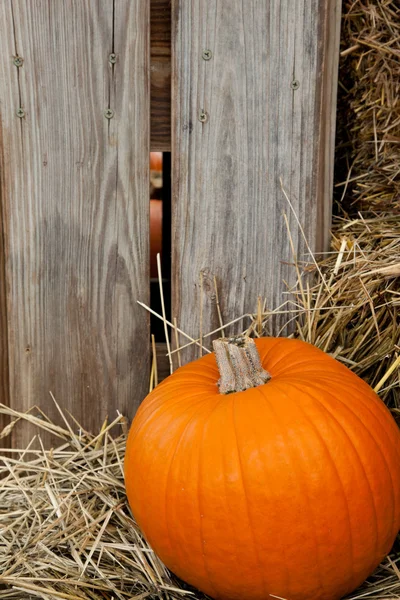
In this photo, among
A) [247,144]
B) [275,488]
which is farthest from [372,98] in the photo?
[275,488]

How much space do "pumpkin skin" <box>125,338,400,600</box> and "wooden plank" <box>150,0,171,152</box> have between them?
3.25 feet

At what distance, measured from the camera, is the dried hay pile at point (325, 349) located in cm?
186

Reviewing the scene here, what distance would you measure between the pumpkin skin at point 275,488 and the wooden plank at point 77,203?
26.9 inches

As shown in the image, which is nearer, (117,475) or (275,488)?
(275,488)

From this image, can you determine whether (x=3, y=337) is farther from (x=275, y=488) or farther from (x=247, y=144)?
(x=275, y=488)

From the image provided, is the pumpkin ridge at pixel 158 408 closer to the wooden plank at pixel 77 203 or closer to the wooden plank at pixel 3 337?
the wooden plank at pixel 77 203

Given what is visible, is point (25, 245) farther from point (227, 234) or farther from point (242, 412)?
point (242, 412)

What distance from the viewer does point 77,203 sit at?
7.43 ft

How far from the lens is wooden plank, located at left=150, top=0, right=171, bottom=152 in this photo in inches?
86.5

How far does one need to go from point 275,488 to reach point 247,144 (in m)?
1.18

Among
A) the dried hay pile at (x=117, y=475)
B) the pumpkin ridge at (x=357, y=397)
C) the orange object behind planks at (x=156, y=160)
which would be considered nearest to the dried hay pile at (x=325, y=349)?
the dried hay pile at (x=117, y=475)

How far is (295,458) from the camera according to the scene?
1.58 m

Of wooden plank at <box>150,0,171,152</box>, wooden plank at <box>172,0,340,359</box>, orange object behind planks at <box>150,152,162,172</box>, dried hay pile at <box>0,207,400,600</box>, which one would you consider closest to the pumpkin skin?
dried hay pile at <box>0,207,400,600</box>

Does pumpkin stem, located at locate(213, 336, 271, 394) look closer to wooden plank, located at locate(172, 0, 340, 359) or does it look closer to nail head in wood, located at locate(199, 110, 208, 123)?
wooden plank, located at locate(172, 0, 340, 359)
